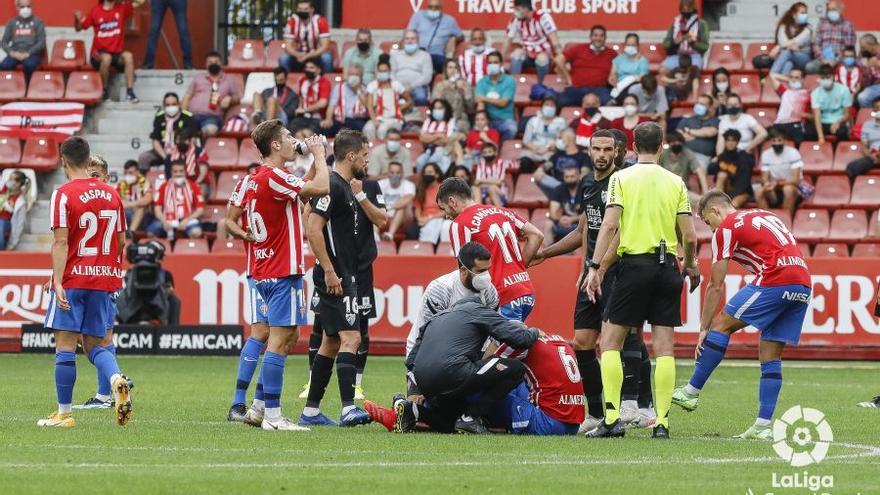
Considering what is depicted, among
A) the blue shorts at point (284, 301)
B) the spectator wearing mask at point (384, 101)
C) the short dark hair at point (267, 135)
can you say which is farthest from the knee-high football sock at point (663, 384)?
the spectator wearing mask at point (384, 101)

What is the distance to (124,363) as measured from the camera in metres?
19.7

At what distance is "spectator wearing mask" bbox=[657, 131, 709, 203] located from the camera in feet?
75.5

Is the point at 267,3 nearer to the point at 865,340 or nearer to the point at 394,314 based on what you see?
the point at 394,314

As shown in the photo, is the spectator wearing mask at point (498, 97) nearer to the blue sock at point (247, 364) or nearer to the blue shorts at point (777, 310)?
the blue sock at point (247, 364)

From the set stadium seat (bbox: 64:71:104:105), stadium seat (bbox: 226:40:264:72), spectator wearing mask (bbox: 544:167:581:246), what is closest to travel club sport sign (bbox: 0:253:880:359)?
spectator wearing mask (bbox: 544:167:581:246)

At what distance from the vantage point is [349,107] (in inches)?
A: 1013

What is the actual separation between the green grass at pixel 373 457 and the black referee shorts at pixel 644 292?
840 mm

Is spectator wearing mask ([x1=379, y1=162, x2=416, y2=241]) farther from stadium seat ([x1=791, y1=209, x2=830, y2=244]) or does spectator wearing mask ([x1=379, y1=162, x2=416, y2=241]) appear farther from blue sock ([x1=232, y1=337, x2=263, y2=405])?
blue sock ([x1=232, y1=337, x2=263, y2=405])

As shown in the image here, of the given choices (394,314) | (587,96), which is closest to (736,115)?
(587,96)

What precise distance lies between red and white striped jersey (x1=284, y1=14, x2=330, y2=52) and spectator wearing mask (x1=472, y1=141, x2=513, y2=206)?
438 centimetres

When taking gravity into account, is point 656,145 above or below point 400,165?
above

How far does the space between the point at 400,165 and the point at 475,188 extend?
1.16m

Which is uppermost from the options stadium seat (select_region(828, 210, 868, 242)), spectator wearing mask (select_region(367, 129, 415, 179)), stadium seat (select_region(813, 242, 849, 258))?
spectator wearing mask (select_region(367, 129, 415, 179))

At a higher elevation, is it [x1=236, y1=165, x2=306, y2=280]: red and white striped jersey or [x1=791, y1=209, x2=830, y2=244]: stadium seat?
[x1=236, y1=165, x2=306, y2=280]: red and white striped jersey
